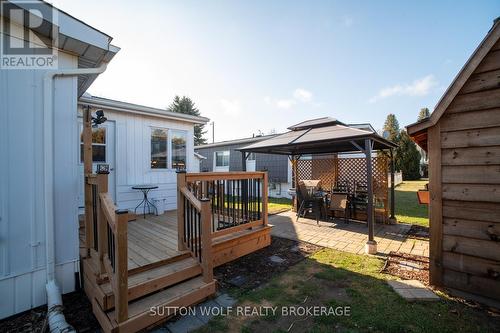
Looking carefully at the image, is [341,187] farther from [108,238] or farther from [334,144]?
[108,238]

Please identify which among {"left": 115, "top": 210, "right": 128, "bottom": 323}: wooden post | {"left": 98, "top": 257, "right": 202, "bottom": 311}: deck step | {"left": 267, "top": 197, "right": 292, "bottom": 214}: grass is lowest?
{"left": 267, "top": 197, "right": 292, "bottom": 214}: grass

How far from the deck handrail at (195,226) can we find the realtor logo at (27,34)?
2076 millimetres

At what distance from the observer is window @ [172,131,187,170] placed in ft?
21.1

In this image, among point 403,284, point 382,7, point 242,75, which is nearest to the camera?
point 403,284

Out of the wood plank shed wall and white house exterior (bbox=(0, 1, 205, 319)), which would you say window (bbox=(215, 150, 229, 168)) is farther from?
the wood plank shed wall

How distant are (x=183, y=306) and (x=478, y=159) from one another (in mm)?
3760

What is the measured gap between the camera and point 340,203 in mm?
6395

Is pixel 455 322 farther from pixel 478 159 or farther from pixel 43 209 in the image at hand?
pixel 43 209

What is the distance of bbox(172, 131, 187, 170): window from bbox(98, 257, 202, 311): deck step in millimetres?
3956

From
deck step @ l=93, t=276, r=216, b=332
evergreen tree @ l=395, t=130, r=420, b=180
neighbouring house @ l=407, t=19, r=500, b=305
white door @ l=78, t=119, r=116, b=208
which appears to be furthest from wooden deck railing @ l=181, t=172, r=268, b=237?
evergreen tree @ l=395, t=130, r=420, b=180

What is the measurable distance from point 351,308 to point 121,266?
2.41 m

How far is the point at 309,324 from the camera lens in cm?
218

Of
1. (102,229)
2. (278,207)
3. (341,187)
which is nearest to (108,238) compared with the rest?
(102,229)

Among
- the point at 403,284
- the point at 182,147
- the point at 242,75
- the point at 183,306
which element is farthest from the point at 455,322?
the point at 242,75
